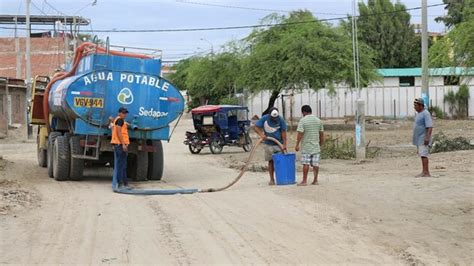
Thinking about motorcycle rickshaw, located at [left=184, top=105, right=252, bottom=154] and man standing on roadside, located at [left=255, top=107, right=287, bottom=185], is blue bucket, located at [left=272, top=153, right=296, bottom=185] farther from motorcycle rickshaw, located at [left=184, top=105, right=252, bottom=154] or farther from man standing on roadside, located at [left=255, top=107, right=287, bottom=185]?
motorcycle rickshaw, located at [left=184, top=105, right=252, bottom=154]

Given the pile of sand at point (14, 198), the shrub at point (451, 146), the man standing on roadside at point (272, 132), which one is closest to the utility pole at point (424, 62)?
the shrub at point (451, 146)

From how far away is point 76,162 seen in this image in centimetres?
1564

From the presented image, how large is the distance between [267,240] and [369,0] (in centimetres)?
7049

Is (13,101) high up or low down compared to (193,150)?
up

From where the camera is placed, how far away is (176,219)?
988 centimetres

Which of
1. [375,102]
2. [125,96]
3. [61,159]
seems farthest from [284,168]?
[375,102]

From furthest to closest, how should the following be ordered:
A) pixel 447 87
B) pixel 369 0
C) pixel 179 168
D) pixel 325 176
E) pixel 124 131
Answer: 1. pixel 369 0
2. pixel 447 87
3. pixel 179 168
4. pixel 325 176
5. pixel 124 131

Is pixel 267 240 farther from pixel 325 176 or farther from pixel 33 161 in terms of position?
pixel 33 161

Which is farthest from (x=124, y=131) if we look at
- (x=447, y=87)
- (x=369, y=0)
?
(x=369, y=0)

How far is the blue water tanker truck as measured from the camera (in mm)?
14773

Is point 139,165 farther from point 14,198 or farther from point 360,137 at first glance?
point 360,137

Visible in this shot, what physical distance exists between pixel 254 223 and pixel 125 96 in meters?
6.74

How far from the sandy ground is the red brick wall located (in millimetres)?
57934

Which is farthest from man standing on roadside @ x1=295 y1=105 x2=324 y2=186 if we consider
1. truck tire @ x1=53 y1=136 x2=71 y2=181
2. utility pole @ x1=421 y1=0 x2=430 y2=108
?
utility pole @ x1=421 y1=0 x2=430 y2=108
